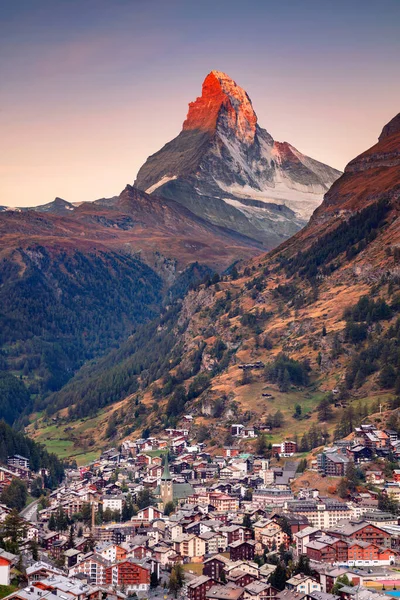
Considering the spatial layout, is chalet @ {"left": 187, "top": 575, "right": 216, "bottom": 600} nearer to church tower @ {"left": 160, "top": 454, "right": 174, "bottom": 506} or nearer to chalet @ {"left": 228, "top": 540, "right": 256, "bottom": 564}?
chalet @ {"left": 228, "top": 540, "right": 256, "bottom": 564}

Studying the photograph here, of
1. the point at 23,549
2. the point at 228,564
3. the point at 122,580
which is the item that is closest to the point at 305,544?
the point at 228,564

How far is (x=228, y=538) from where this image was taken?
158500 mm

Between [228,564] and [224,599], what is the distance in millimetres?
15147

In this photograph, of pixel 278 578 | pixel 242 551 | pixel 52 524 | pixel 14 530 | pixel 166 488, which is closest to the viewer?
pixel 278 578

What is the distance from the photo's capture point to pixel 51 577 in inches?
5059

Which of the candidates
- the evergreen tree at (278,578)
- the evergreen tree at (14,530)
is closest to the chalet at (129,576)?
the evergreen tree at (14,530)

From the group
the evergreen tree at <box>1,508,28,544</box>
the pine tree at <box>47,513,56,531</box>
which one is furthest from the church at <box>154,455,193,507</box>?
the evergreen tree at <box>1,508,28,544</box>

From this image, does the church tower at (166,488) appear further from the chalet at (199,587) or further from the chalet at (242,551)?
the chalet at (199,587)

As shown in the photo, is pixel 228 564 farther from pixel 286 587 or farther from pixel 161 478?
pixel 161 478

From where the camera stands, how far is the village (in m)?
132

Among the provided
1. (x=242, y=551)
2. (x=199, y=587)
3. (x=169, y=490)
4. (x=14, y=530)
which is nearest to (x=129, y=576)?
(x=199, y=587)

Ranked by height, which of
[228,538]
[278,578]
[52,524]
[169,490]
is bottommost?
[52,524]

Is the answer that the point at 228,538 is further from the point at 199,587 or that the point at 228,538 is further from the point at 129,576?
the point at 199,587

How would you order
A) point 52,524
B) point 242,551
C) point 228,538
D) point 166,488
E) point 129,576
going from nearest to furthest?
1. point 129,576
2. point 242,551
3. point 228,538
4. point 52,524
5. point 166,488
